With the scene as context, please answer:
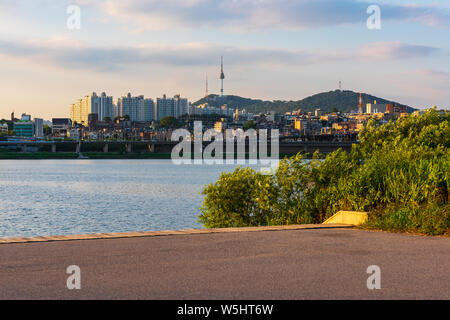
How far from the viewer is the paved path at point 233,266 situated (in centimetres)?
658

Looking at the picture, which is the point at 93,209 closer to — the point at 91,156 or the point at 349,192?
the point at 349,192

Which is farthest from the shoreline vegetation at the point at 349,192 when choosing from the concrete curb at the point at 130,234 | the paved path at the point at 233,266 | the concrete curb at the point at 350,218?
the concrete curb at the point at 130,234

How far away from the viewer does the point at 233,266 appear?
26.6 ft

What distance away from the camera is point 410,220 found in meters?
11.7

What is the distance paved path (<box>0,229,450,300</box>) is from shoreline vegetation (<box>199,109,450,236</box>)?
1010mm

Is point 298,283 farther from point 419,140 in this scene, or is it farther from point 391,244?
point 419,140

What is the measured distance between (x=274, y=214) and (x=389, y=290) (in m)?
10.3

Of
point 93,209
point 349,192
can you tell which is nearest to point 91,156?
point 93,209

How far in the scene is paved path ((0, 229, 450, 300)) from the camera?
658 cm

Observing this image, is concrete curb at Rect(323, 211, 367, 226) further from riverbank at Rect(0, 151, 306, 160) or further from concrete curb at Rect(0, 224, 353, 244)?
riverbank at Rect(0, 151, 306, 160)

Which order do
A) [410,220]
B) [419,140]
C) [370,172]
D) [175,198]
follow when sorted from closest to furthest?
[410,220] → [370,172] → [419,140] → [175,198]

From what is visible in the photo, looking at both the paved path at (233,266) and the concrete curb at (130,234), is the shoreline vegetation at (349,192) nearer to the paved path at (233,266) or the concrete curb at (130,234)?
the paved path at (233,266)

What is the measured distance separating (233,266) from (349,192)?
265 inches

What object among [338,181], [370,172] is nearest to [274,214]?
[338,181]
